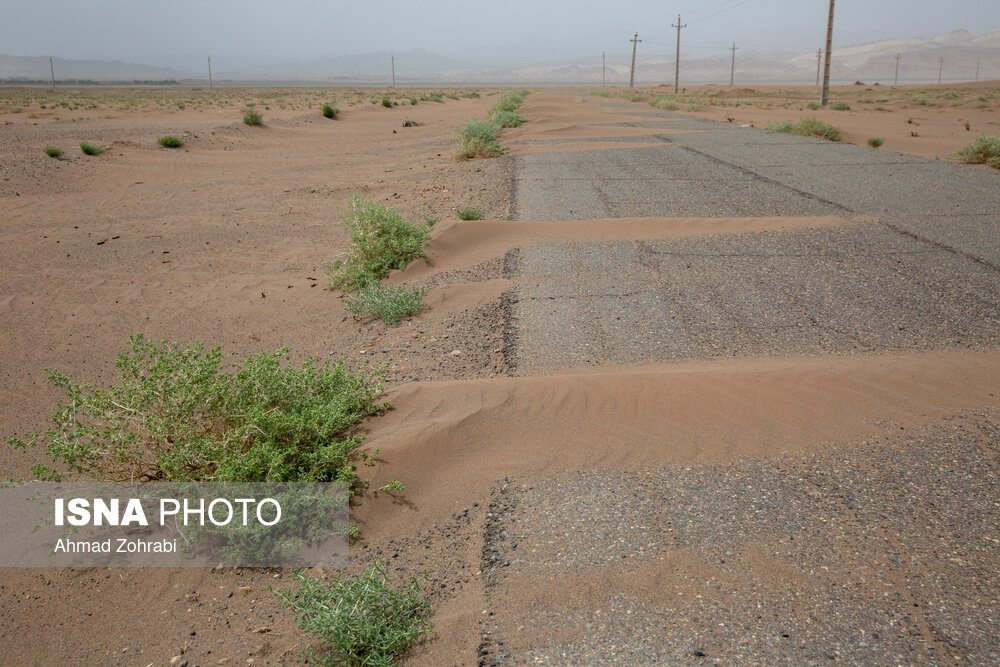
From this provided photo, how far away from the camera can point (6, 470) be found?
215 inches

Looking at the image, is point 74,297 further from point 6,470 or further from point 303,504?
point 303,504

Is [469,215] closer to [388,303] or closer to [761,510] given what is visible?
[388,303]

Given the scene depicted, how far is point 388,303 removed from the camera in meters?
7.63

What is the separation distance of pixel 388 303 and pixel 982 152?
629 inches

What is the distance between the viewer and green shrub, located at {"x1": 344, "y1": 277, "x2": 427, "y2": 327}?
7551 millimetres

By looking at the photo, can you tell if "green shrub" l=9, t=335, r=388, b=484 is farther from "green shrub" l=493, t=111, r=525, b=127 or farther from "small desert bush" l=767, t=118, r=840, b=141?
"small desert bush" l=767, t=118, r=840, b=141

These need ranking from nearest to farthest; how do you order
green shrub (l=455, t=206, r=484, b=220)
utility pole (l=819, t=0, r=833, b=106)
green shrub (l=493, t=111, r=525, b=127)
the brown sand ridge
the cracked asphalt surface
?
the cracked asphalt surface
the brown sand ridge
green shrub (l=455, t=206, r=484, b=220)
green shrub (l=493, t=111, r=525, b=127)
utility pole (l=819, t=0, r=833, b=106)

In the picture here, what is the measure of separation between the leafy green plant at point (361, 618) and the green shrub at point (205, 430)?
1.02 metres

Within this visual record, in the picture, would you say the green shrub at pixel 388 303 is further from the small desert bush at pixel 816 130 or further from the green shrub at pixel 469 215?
the small desert bush at pixel 816 130

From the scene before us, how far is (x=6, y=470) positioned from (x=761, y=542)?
5374 millimetres

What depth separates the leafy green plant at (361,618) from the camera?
3064 mm

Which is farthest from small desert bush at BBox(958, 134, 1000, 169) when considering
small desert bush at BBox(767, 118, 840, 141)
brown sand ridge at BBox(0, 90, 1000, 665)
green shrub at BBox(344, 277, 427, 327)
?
Result: green shrub at BBox(344, 277, 427, 327)

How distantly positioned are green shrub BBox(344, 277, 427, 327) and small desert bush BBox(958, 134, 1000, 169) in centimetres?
1505

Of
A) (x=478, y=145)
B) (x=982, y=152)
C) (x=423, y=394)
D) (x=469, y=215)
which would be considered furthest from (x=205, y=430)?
(x=982, y=152)
